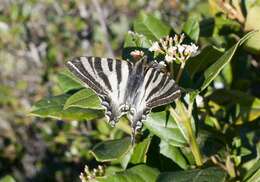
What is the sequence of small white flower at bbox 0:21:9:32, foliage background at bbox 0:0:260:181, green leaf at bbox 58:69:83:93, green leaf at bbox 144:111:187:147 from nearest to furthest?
green leaf at bbox 144:111:187:147 < green leaf at bbox 58:69:83:93 < foliage background at bbox 0:0:260:181 < small white flower at bbox 0:21:9:32

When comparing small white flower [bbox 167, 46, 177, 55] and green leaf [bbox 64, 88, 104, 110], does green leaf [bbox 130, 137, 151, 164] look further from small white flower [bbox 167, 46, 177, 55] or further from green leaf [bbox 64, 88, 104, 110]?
small white flower [bbox 167, 46, 177, 55]

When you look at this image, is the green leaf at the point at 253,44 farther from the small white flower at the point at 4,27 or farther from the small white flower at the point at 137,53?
the small white flower at the point at 4,27

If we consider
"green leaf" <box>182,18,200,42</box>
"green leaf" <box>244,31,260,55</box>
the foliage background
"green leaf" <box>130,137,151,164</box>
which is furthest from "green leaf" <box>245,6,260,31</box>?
the foliage background

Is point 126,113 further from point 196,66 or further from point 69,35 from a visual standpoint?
point 69,35

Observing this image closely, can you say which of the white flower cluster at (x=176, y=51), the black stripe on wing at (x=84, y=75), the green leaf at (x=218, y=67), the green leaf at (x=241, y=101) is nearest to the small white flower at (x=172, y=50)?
the white flower cluster at (x=176, y=51)

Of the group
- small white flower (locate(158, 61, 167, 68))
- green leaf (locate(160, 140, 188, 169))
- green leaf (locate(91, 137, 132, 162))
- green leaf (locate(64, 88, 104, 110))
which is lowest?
green leaf (locate(160, 140, 188, 169))

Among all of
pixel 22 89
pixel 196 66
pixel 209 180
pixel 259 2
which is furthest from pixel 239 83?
pixel 22 89

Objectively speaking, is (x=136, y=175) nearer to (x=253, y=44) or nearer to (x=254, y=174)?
(x=254, y=174)
